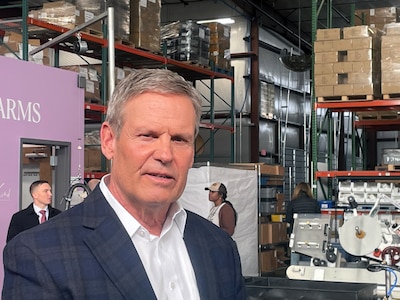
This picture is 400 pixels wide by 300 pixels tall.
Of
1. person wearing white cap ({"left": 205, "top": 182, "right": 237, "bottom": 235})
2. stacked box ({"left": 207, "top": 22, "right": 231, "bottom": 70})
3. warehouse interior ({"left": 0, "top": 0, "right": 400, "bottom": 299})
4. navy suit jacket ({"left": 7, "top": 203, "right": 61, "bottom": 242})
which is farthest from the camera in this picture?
stacked box ({"left": 207, "top": 22, "right": 231, "bottom": 70})

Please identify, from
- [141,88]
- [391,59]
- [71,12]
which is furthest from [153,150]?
[71,12]

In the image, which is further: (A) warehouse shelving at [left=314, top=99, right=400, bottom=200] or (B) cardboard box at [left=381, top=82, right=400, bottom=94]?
(A) warehouse shelving at [left=314, top=99, right=400, bottom=200]

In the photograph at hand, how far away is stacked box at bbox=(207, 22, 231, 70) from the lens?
15.0 m

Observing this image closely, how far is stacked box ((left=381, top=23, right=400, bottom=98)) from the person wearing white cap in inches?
Result: 107

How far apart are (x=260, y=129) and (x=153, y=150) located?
18495 mm

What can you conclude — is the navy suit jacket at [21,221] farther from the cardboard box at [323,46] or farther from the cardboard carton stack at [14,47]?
the cardboard box at [323,46]

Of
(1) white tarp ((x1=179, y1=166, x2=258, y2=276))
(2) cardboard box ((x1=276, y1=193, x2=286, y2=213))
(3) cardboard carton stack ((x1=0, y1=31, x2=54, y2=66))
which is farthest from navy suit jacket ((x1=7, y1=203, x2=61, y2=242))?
(2) cardboard box ((x1=276, y1=193, x2=286, y2=213))

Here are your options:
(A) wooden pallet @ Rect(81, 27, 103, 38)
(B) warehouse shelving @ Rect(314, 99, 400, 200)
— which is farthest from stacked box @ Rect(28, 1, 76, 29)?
(B) warehouse shelving @ Rect(314, 99, 400, 200)

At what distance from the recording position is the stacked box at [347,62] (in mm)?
9250

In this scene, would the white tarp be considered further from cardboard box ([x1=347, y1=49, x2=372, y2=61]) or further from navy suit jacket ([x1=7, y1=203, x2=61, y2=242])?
navy suit jacket ([x1=7, y1=203, x2=61, y2=242])

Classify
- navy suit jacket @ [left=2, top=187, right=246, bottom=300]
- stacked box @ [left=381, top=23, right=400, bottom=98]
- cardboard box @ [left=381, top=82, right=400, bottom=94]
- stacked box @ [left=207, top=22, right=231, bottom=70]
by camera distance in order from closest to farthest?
navy suit jacket @ [left=2, top=187, right=246, bottom=300] → stacked box @ [left=381, top=23, right=400, bottom=98] → cardboard box @ [left=381, top=82, right=400, bottom=94] → stacked box @ [left=207, top=22, right=231, bottom=70]

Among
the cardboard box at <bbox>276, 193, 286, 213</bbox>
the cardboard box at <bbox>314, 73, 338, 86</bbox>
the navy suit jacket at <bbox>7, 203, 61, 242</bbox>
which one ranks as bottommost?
the cardboard box at <bbox>276, 193, 286, 213</bbox>

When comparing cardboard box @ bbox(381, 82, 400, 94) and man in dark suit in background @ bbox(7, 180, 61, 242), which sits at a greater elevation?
cardboard box @ bbox(381, 82, 400, 94)

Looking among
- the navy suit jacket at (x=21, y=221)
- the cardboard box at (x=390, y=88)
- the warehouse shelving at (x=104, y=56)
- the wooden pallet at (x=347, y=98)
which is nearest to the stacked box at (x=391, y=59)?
the cardboard box at (x=390, y=88)
